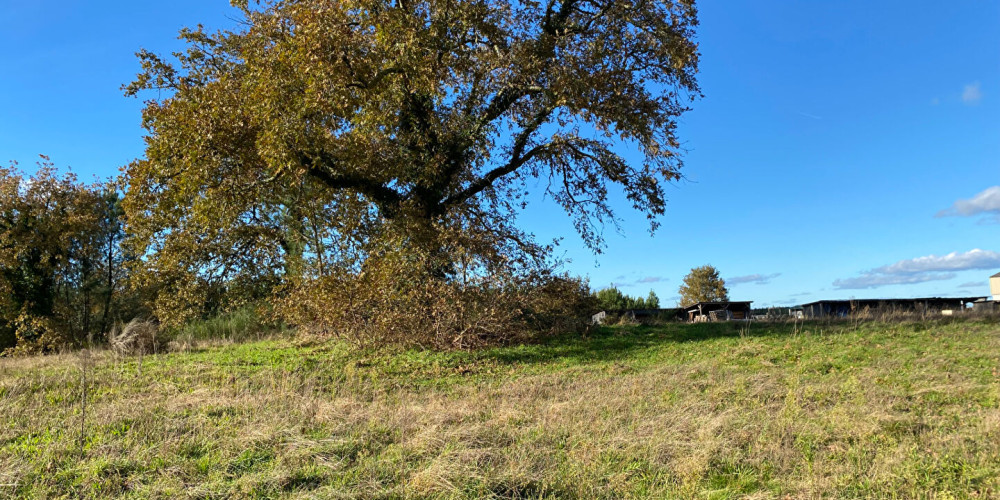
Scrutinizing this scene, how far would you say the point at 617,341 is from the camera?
15297mm

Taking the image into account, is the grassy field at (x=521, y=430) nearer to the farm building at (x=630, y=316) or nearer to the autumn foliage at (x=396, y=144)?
the autumn foliage at (x=396, y=144)

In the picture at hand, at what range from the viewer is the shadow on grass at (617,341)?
1323cm

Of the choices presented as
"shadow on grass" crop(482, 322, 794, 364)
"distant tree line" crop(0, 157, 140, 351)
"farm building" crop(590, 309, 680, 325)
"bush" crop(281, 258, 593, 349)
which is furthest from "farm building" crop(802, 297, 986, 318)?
"distant tree line" crop(0, 157, 140, 351)

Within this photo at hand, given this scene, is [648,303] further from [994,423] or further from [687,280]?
[994,423]

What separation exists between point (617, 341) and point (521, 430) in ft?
30.1

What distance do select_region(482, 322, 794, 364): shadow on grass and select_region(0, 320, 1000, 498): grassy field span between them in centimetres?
142

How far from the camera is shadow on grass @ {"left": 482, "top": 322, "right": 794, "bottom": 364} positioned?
13227mm

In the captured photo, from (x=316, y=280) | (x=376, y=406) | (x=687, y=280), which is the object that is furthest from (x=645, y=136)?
(x=687, y=280)

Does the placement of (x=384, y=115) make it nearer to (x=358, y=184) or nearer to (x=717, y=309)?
(x=358, y=184)

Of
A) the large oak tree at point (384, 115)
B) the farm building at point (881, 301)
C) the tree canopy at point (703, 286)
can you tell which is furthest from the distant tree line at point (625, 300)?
the large oak tree at point (384, 115)

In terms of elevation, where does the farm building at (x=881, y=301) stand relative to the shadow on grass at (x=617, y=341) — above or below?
above

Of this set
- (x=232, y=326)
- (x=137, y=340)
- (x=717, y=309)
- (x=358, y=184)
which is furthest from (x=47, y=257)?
(x=717, y=309)

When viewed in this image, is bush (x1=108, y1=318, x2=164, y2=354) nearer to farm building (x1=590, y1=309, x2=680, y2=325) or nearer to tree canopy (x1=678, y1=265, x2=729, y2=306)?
farm building (x1=590, y1=309, x2=680, y2=325)

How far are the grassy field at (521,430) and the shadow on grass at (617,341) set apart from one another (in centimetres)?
142
